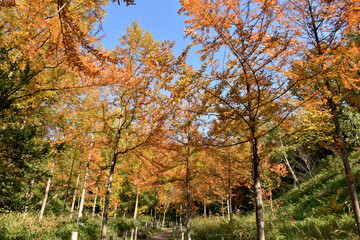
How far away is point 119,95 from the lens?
743 cm

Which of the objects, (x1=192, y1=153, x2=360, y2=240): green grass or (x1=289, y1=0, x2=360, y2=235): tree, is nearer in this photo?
(x1=289, y1=0, x2=360, y2=235): tree

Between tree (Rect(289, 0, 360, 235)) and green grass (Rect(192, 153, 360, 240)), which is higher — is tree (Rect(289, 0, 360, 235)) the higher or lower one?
the higher one

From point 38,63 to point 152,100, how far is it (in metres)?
3.38

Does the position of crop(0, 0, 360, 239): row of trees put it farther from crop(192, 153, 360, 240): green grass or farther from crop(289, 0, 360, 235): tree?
crop(192, 153, 360, 240): green grass

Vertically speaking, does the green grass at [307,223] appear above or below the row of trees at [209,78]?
below

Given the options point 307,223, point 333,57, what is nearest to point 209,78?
point 333,57

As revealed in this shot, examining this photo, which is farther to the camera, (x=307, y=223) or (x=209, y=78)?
(x=307, y=223)

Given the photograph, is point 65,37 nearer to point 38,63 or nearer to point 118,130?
point 38,63

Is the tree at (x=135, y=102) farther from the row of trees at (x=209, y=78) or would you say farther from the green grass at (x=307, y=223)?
the green grass at (x=307, y=223)

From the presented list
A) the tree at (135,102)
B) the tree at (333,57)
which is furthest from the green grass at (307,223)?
the tree at (135,102)

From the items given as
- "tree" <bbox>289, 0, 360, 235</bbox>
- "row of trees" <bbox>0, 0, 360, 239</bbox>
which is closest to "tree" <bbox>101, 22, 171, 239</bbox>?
"row of trees" <bbox>0, 0, 360, 239</bbox>

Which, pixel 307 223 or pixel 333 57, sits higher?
pixel 333 57

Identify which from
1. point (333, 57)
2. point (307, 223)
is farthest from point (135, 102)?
point (307, 223)

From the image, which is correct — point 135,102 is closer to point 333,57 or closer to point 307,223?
point 333,57
